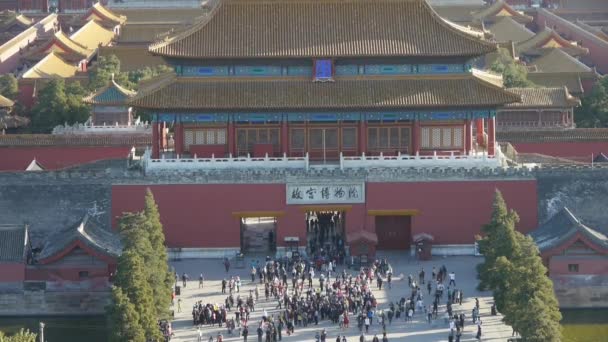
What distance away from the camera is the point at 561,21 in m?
149

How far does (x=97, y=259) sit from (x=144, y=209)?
5.49m

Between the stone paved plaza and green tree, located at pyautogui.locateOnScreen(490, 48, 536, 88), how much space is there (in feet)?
92.9

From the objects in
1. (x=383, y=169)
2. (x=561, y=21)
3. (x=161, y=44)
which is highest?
(x=561, y=21)

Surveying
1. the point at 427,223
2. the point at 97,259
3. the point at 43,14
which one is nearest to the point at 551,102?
the point at 427,223

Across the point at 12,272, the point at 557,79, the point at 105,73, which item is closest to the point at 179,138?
the point at 12,272

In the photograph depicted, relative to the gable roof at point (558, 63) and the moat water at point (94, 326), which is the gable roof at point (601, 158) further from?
the gable roof at point (558, 63)

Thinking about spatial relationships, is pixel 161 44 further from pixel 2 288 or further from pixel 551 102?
pixel 551 102

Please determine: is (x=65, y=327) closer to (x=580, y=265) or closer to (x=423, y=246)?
(x=423, y=246)

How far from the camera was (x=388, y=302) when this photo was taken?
7125cm

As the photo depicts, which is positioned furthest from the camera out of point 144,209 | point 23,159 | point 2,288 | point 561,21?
point 561,21

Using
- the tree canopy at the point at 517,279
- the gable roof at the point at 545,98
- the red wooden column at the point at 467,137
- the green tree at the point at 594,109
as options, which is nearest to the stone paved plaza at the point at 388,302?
the tree canopy at the point at 517,279

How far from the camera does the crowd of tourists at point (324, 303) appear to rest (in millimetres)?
67812

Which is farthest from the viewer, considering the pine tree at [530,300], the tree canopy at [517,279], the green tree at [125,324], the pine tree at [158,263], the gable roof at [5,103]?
the gable roof at [5,103]

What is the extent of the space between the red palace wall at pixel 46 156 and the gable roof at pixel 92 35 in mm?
39584
